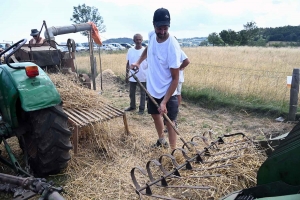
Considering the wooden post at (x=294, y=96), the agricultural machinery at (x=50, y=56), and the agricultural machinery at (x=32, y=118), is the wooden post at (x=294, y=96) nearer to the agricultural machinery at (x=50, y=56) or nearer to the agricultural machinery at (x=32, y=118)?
the agricultural machinery at (x=50, y=56)

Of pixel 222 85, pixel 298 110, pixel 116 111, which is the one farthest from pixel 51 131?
pixel 222 85

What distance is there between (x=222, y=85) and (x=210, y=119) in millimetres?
1750

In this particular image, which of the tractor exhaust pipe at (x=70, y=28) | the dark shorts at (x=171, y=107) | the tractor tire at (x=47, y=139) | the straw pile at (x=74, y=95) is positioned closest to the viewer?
the tractor tire at (x=47, y=139)

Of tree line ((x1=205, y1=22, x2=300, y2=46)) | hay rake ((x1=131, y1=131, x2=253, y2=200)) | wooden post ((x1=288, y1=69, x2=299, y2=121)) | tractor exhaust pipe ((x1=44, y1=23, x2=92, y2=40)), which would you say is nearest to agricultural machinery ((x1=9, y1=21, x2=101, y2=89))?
tractor exhaust pipe ((x1=44, y1=23, x2=92, y2=40))

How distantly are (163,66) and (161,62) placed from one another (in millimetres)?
55

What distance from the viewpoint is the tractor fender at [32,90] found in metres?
2.25

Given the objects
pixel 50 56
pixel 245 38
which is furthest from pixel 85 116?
pixel 245 38

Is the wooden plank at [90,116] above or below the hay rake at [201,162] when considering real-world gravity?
above

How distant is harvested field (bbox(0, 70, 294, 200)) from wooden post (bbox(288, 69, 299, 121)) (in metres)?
0.31

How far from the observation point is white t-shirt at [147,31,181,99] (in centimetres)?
284

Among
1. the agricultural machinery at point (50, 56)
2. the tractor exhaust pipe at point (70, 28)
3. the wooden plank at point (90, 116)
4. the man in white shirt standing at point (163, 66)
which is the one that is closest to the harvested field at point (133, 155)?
the wooden plank at point (90, 116)

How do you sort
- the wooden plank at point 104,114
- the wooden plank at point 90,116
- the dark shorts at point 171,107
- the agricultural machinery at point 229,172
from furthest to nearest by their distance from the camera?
the wooden plank at point 104,114 → the wooden plank at point 90,116 → the dark shorts at point 171,107 → the agricultural machinery at point 229,172

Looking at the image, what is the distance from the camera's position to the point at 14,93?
2271 millimetres

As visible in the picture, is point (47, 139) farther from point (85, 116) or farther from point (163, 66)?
point (163, 66)
